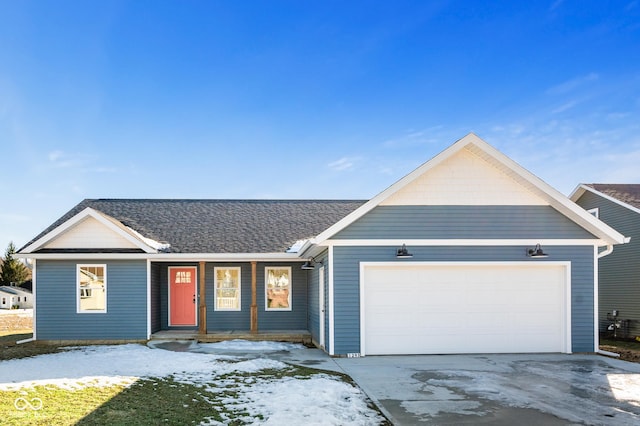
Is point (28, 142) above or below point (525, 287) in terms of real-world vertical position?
above

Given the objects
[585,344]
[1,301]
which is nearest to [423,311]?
[585,344]

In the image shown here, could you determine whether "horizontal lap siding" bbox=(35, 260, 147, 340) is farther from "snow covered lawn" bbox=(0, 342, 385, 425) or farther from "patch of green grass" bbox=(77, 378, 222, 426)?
"patch of green grass" bbox=(77, 378, 222, 426)

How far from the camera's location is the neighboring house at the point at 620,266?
16.6 meters

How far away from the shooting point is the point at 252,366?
34.1 ft

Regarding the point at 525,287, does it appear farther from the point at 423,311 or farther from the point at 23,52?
the point at 23,52

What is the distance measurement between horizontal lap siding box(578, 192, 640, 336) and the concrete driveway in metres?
5.81

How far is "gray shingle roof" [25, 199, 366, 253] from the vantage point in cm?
1593

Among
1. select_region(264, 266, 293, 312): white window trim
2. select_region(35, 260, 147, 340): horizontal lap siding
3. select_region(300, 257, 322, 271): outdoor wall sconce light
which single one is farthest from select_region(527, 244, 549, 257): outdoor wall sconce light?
select_region(35, 260, 147, 340): horizontal lap siding

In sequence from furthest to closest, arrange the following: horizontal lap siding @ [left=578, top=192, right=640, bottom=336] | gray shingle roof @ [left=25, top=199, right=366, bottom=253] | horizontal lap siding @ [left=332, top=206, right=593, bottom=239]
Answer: horizontal lap siding @ [left=578, top=192, right=640, bottom=336] < gray shingle roof @ [left=25, top=199, right=366, bottom=253] < horizontal lap siding @ [left=332, top=206, right=593, bottom=239]

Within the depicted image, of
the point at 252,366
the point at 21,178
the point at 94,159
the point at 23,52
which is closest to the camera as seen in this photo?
the point at 252,366

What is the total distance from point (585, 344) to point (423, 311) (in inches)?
154

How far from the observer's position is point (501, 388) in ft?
27.5

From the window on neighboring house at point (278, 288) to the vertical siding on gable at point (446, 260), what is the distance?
4660 millimetres

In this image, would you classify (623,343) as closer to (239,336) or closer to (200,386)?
(239,336)
